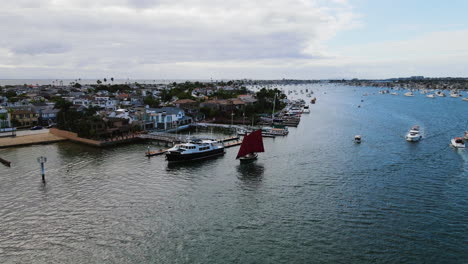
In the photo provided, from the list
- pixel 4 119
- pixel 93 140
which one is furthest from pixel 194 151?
pixel 4 119

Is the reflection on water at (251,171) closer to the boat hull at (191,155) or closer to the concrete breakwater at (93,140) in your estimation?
the boat hull at (191,155)

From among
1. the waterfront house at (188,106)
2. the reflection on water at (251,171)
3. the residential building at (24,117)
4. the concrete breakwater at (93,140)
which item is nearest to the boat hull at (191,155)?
the reflection on water at (251,171)

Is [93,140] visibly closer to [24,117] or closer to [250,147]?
[24,117]

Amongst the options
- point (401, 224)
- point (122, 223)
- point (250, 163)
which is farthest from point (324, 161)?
point (122, 223)

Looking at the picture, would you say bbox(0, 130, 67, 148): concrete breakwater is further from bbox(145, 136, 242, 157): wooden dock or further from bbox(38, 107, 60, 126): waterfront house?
bbox(145, 136, 242, 157): wooden dock

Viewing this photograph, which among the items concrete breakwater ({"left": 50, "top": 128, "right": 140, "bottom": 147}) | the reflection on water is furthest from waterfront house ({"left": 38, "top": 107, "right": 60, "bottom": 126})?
the reflection on water

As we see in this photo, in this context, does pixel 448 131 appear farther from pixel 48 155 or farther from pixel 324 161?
pixel 48 155
